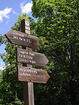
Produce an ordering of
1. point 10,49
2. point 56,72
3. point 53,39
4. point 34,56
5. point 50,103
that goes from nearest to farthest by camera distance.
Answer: point 34,56 → point 10,49 → point 56,72 → point 53,39 → point 50,103

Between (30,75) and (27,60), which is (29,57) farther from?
(30,75)

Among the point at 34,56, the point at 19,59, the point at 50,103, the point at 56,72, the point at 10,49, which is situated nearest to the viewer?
the point at 19,59

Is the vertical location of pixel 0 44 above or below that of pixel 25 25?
above

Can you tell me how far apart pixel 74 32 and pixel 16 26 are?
6.28 meters

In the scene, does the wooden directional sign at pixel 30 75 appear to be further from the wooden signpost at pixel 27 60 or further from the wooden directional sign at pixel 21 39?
the wooden directional sign at pixel 21 39

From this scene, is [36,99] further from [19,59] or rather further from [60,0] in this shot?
[19,59]

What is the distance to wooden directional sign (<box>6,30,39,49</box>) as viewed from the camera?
3.53 metres

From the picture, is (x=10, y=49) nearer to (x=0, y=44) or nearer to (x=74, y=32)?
(x=0, y=44)

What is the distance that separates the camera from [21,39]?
3.72 meters

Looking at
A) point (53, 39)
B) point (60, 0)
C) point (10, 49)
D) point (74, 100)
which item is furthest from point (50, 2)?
point (74, 100)

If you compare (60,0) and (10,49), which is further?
(60,0)

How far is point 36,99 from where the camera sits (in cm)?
1892

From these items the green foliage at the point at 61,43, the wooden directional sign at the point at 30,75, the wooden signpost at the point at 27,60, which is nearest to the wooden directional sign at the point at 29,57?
the wooden signpost at the point at 27,60

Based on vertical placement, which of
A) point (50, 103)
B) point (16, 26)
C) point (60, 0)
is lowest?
point (50, 103)
